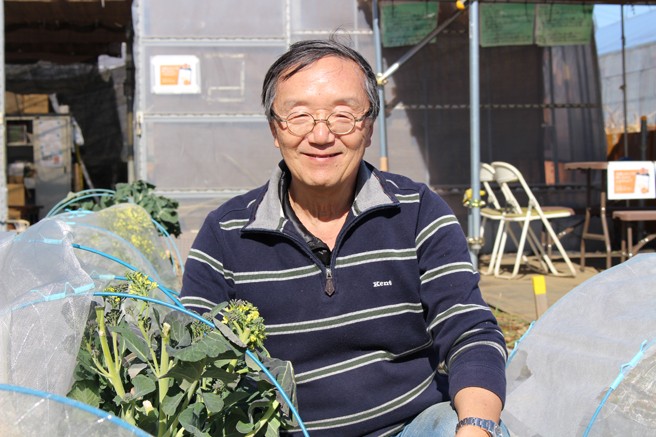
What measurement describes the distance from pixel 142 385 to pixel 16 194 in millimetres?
8590

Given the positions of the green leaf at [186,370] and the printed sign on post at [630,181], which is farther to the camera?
the printed sign on post at [630,181]

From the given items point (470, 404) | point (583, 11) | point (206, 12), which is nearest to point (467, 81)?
point (583, 11)

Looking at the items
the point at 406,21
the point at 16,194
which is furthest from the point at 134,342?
the point at 16,194

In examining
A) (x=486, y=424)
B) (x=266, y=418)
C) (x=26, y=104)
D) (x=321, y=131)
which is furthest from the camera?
(x=26, y=104)

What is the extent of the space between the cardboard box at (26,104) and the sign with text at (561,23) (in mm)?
6114

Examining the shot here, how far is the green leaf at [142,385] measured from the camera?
4.24 feet

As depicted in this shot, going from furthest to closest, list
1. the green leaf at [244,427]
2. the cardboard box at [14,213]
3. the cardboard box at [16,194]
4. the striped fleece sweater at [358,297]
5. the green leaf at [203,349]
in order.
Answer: the cardboard box at [16,194]
the cardboard box at [14,213]
the striped fleece sweater at [358,297]
the green leaf at [244,427]
the green leaf at [203,349]

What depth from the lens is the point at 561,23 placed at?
771 cm

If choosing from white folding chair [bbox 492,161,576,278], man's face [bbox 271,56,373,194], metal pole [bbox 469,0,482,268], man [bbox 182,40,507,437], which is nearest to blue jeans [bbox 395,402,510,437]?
man [bbox 182,40,507,437]

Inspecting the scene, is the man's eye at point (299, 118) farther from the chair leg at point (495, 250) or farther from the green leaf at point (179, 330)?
the chair leg at point (495, 250)

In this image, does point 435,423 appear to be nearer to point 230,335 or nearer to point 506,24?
point 230,335

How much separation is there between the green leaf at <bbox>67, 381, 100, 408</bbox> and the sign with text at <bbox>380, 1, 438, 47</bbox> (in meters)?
6.70

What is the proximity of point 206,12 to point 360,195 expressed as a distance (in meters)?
6.02

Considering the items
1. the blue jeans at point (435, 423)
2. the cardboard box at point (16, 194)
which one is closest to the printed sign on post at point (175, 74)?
the cardboard box at point (16, 194)
